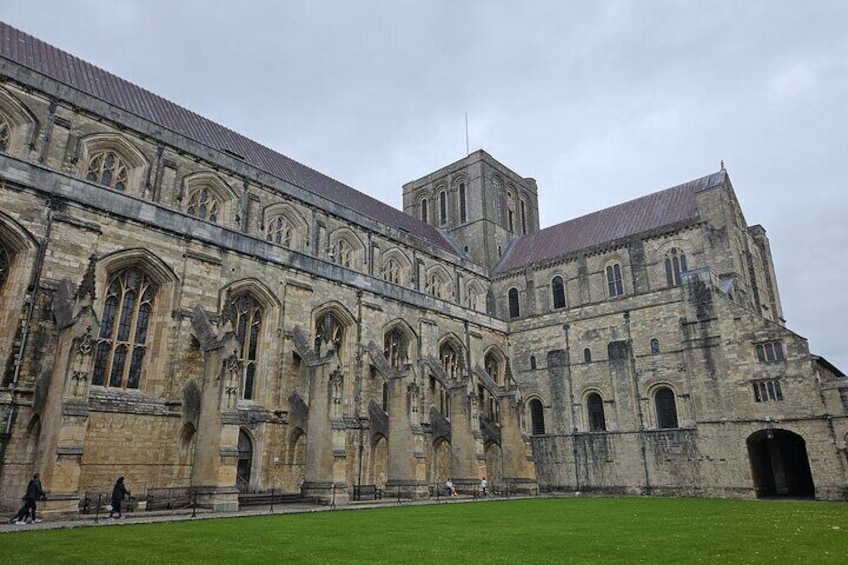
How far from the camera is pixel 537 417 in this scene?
3444 centimetres

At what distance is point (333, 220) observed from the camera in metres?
30.0

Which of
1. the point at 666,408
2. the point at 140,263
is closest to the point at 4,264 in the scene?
the point at 140,263

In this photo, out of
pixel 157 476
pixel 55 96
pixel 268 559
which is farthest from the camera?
pixel 55 96

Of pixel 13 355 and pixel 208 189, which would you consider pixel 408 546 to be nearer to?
pixel 13 355

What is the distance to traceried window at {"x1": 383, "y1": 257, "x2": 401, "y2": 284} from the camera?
3277cm

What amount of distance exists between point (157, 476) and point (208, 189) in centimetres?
1279

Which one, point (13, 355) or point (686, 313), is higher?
point (686, 313)

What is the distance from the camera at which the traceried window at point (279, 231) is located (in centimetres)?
2766

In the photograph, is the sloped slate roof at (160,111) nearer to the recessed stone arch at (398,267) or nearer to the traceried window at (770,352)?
the recessed stone arch at (398,267)

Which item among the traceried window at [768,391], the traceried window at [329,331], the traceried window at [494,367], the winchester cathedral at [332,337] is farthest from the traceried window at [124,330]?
the traceried window at [768,391]

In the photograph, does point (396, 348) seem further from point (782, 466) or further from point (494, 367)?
point (782, 466)

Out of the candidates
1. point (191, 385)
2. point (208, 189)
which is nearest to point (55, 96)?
point (208, 189)

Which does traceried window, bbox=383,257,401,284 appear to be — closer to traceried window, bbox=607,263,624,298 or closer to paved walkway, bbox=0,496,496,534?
traceried window, bbox=607,263,624,298

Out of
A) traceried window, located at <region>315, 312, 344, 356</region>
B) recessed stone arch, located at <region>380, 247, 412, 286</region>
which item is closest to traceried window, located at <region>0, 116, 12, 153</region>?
traceried window, located at <region>315, 312, 344, 356</region>
